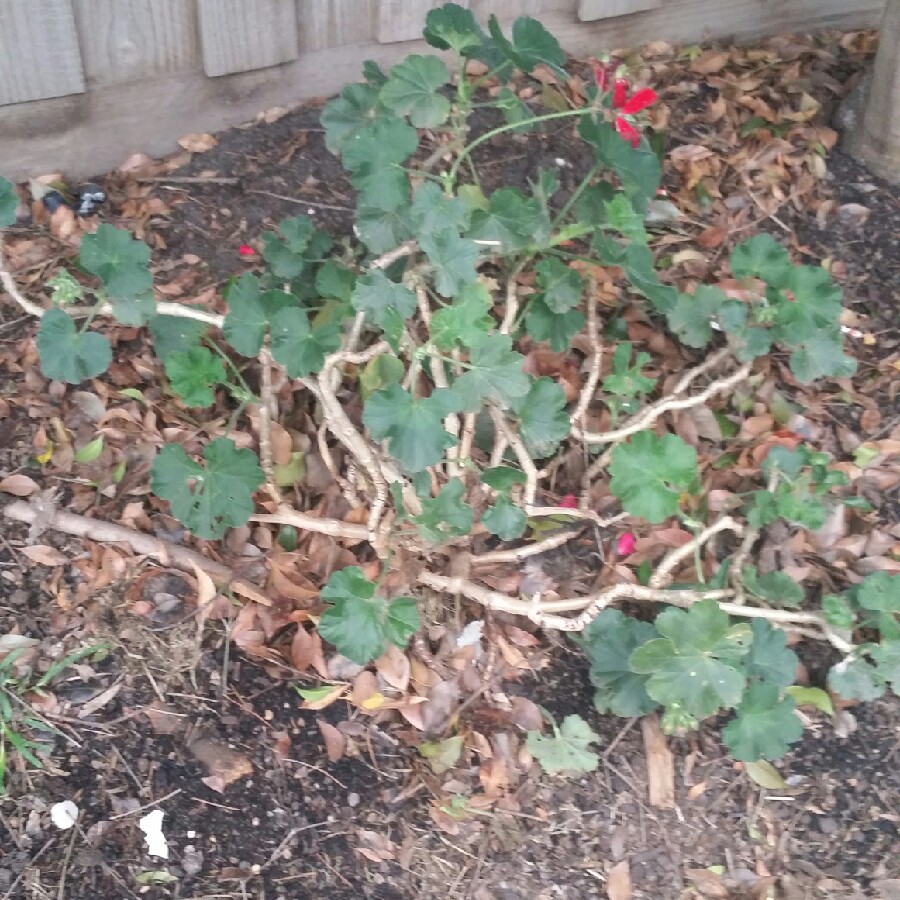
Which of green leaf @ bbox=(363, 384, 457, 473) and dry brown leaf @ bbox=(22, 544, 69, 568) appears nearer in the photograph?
green leaf @ bbox=(363, 384, 457, 473)

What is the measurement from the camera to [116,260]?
60.7 inches

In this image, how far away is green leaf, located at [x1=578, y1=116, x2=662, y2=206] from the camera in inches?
64.5

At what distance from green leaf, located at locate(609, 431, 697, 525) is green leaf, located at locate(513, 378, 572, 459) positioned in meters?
0.11

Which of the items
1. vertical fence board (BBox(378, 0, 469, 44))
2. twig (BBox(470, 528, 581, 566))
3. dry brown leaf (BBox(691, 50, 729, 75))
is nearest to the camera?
twig (BBox(470, 528, 581, 566))

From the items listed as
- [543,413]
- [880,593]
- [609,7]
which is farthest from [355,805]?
[609,7]

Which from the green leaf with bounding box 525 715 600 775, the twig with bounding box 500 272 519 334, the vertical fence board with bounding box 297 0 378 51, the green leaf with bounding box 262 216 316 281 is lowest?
the green leaf with bounding box 525 715 600 775

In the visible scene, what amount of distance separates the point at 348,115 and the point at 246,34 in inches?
18.2

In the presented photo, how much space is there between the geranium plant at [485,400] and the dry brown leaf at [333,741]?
0.21m

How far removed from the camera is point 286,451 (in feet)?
5.78

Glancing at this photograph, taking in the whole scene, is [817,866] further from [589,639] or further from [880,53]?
[880,53]

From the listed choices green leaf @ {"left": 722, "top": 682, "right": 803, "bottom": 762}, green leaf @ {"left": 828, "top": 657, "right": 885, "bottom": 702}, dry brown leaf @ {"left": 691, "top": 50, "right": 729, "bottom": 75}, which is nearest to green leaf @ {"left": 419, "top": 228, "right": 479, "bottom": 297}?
green leaf @ {"left": 722, "top": 682, "right": 803, "bottom": 762}

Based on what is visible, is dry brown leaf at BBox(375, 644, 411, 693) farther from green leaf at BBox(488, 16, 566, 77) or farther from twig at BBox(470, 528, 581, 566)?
green leaf at BBox(488, 16, 566, 77)

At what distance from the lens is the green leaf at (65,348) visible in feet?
4.98

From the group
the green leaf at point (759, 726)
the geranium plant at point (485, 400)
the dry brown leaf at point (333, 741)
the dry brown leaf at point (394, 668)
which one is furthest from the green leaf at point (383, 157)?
the green leaf at point (759, 726)
